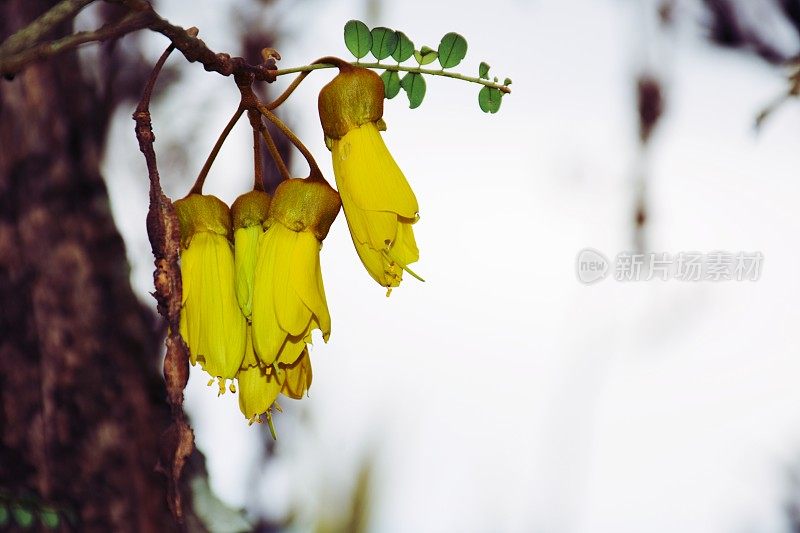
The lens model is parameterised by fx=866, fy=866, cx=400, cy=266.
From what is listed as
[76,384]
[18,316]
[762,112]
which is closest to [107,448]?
[76,384]

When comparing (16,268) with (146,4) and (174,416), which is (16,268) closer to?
(174,416)

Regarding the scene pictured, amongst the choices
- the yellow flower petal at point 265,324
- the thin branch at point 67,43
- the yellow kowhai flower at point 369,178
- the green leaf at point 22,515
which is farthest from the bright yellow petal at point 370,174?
the green leaf at point 22,515

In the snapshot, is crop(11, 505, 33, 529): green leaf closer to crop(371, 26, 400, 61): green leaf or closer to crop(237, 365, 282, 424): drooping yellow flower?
crop(237, 365, 282, 424): drooping yellow flower

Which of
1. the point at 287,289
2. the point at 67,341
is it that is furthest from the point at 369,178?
the point at 67,341

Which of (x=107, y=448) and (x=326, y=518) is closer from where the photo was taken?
(x=107, y=448)

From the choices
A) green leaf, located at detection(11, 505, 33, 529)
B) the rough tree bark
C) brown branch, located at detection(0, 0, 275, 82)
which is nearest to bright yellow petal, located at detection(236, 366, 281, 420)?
brown branch, located at detection(0, 0, 275, 82)
